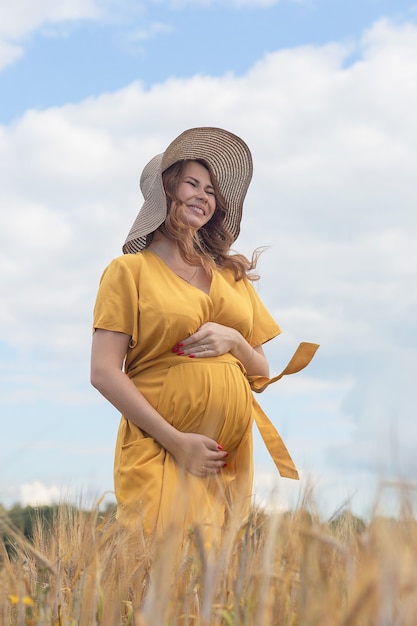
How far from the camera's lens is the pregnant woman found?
3490 millimetres

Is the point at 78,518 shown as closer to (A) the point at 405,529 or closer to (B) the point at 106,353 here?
(B) the point at 106,353

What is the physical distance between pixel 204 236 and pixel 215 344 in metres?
0.77

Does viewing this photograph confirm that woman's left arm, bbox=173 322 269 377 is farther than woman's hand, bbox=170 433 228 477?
Yes

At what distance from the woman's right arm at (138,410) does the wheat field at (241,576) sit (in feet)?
1.92

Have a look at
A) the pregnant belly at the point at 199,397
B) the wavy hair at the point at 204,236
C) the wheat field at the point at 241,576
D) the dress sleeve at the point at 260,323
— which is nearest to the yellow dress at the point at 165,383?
the pregnant belly at the point at 199,397

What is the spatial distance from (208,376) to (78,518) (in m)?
0.95

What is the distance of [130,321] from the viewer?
11.8 feet

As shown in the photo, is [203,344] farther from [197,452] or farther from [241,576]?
[241,576]

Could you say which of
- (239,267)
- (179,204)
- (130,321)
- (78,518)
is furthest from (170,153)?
(78,518)

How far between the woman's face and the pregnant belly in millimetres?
682

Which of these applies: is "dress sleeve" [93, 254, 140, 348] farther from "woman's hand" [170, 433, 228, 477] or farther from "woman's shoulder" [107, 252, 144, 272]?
"woman's hand" [170, 433, 228, 477]

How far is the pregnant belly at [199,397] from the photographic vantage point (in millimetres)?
3545

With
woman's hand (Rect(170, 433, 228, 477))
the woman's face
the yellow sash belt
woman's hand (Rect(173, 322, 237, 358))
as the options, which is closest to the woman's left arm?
woman's hand (Rect(173, 322, 237, 358))

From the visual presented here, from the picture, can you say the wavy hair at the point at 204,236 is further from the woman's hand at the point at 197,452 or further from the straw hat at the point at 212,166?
the woman's hand at the point at 197,452
